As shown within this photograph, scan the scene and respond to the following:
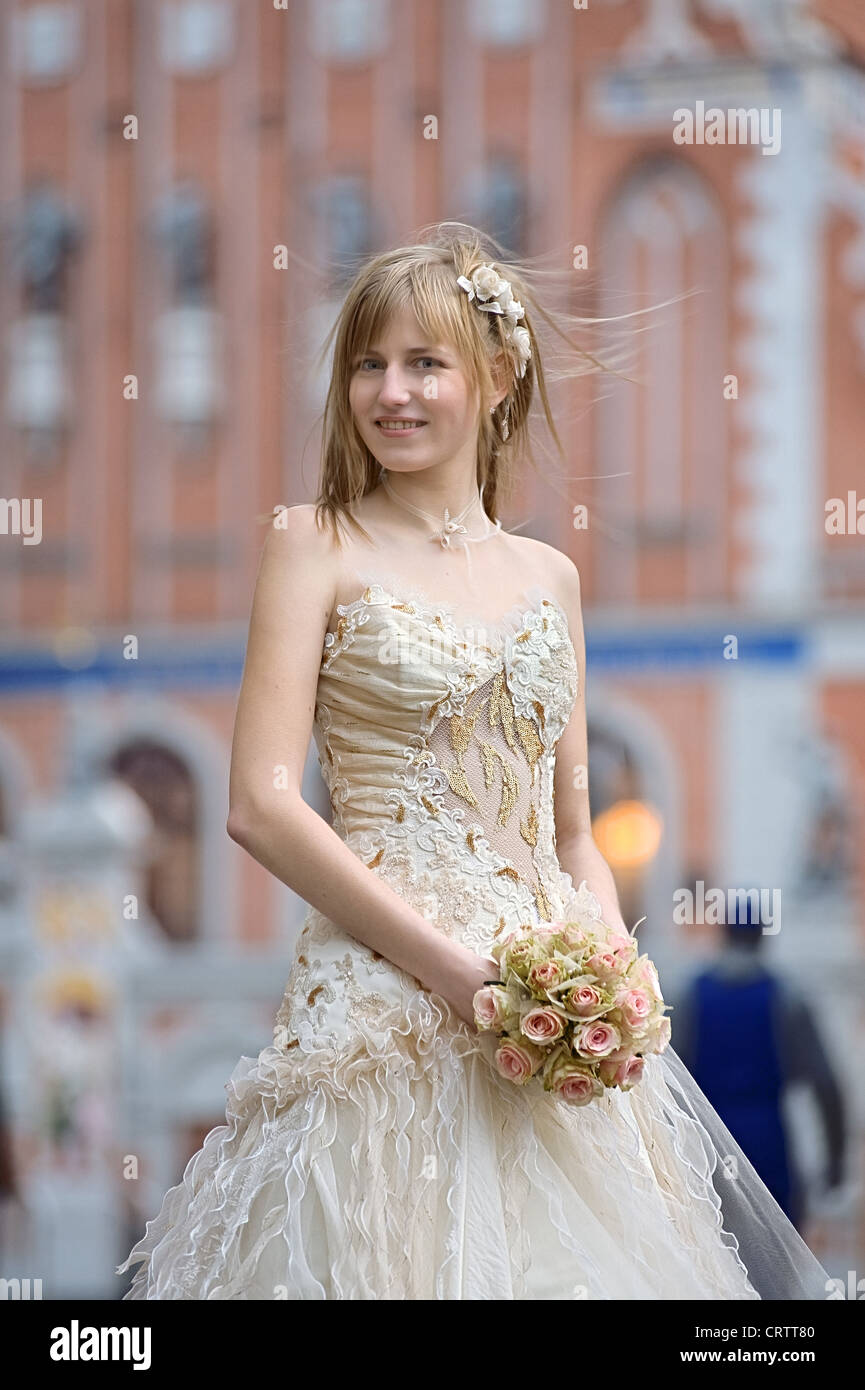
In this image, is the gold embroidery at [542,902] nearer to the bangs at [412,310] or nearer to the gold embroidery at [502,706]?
the gold embroidery at [502,706]

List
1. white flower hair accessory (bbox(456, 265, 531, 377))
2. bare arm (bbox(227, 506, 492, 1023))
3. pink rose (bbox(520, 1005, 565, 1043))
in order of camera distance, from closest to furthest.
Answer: pink rose (bbox(520, 1005, 565, 1043)) → bare arm (bbox(227, 506, 492, 1023)) → white flower hair accessory (bbox(456, 265, 531, 377))

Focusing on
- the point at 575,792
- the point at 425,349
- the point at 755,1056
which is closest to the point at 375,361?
the point at 425,349

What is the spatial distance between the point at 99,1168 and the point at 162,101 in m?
5.41

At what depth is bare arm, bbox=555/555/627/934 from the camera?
2.33 meters

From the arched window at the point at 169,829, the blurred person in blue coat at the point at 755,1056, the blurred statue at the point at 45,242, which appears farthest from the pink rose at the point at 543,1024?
the blurred statue at the point at 45,242

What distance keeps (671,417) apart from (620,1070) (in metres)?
7.89

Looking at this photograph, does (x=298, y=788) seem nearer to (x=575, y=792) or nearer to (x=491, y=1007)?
(x=491, y=1007)

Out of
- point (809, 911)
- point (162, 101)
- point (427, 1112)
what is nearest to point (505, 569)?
point (427, 1112)

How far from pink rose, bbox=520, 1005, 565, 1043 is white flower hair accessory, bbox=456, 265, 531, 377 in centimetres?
84

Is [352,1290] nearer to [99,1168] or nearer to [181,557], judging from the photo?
[99,1168]

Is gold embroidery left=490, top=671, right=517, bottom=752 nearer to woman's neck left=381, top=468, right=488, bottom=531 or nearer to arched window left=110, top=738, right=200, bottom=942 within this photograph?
woman's neck left=381, top=468, right=488, bottom=531

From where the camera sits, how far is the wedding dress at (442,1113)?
76.7 inches

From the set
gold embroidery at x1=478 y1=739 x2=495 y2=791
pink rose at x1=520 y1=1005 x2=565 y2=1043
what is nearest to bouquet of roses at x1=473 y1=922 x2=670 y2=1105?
pink rose at x1=520 y1=1005 x2=565 y2=1043
